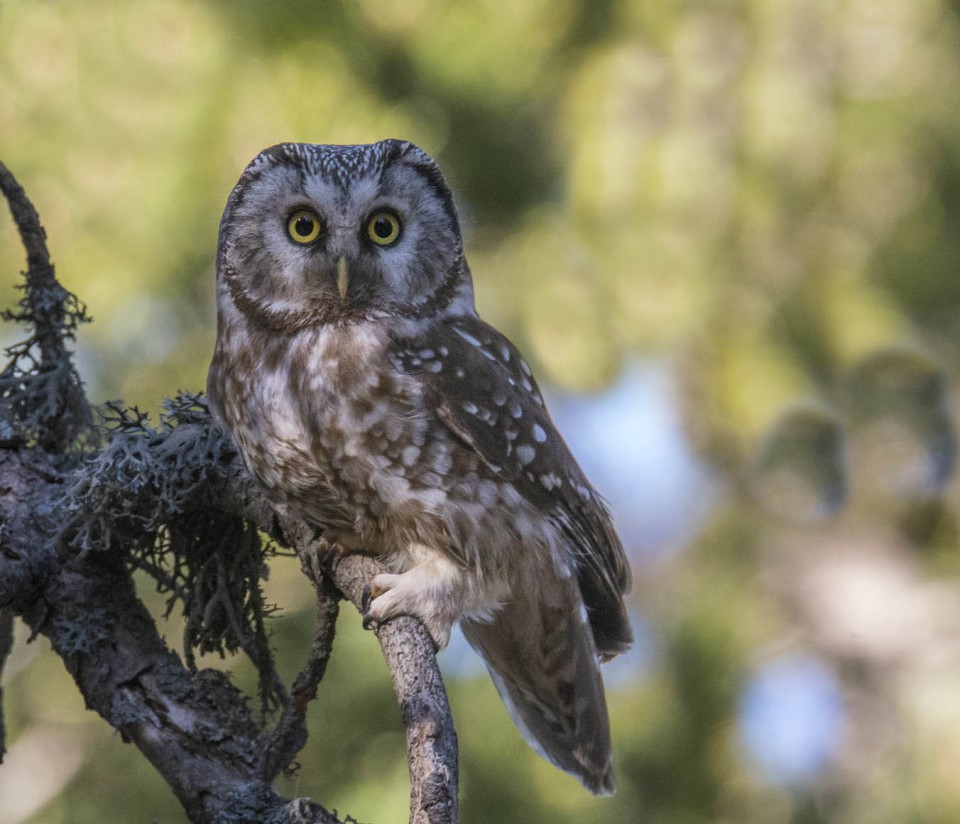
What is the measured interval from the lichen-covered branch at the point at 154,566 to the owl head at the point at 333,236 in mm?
311

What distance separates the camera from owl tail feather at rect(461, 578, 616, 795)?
7.73 feet

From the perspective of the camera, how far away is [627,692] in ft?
11.0

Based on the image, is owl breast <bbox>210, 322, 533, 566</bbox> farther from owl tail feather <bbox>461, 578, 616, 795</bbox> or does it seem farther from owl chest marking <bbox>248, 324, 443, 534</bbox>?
owl tail feather <bbox>461, 578, 616, 795</bbox>

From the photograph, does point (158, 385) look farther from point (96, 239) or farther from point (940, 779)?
point (940, 779)

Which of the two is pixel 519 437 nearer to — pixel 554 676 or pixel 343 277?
pixel 343 277

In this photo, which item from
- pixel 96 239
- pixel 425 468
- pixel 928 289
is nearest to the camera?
pixel 425 468

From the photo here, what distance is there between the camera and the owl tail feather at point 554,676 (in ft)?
7.73

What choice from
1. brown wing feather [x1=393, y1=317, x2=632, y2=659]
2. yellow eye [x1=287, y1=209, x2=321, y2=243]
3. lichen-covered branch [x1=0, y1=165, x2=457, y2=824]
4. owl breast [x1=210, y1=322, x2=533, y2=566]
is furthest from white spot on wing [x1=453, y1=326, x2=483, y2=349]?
lichen-covered branch [x1=0, y1=165, x2=457, y2=824]

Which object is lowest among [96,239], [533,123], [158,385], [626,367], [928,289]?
[158,385]

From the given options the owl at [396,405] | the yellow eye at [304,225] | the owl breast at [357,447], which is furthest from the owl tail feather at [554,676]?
the yellow eye at [304,225]

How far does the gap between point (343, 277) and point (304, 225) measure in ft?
0.55

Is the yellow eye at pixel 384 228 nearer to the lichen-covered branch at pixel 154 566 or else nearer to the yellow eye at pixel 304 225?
the yellow eye at pixel 304 225

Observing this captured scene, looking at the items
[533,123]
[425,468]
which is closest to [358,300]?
[425,468]

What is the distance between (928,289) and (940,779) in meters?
1.55
